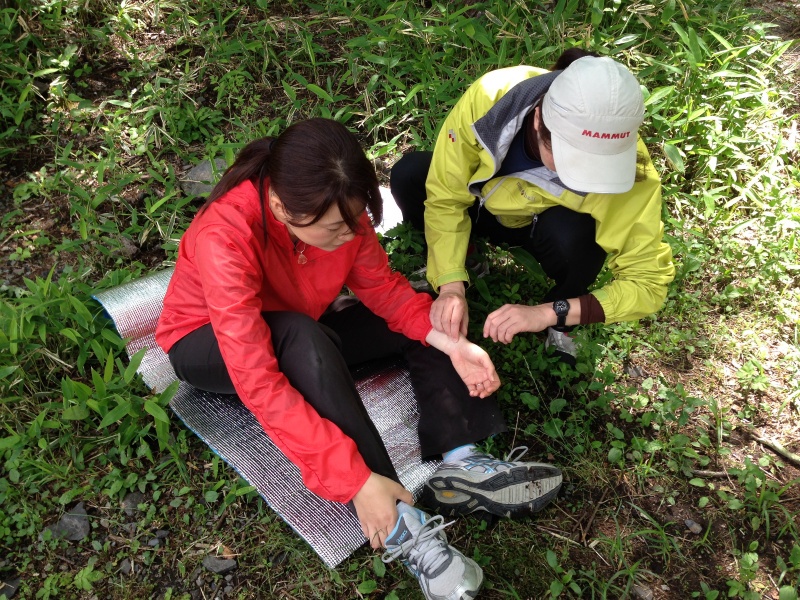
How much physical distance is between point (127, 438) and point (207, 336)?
539mm

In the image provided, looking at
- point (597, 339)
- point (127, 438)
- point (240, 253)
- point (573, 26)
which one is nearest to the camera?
point (240, 253)

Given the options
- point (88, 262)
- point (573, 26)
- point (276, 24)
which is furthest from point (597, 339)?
point (276, 24)

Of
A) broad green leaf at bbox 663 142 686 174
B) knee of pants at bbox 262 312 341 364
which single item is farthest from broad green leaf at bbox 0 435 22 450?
broad green leaf at bbox 663 142 686 174

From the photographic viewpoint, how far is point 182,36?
4023mm

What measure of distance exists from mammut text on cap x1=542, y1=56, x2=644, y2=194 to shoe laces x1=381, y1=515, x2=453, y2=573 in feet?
3.60

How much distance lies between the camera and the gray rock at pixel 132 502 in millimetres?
2234

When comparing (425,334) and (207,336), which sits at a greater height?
(207,336)

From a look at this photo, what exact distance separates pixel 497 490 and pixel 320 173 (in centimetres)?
113

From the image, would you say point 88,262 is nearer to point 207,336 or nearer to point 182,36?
point 207,336

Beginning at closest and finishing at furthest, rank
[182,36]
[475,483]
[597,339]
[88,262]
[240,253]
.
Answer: [240,253], [475,483], [597,339], [88,262], [182,36]

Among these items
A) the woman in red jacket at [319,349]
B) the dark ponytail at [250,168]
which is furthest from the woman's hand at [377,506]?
the dark ponytail at [250,168]

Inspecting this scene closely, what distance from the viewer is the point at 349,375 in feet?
6.70

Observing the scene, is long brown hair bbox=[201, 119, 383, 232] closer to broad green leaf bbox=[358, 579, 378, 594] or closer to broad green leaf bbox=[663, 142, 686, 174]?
broad green leaf bbox=[358, 579, 378, 594]

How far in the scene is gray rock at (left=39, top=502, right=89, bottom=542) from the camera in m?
2.17
